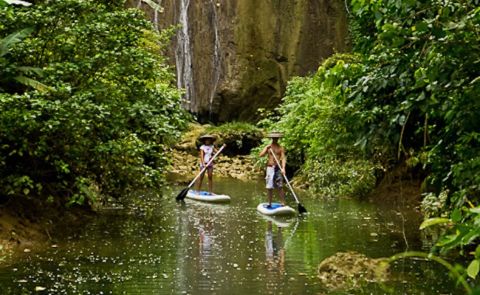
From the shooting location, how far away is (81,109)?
932cm

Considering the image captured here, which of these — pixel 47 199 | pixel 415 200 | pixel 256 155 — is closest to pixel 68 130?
pixel 47 199

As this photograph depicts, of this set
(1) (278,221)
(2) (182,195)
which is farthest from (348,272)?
(2) (182,195)

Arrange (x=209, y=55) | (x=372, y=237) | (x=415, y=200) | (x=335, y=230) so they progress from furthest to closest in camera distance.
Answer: (x=209, y=55), (x=415, y=200), (x=335, y=230), (x=372, y=237)

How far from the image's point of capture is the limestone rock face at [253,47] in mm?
31219

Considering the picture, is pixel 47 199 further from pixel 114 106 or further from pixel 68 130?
pixel 114 106

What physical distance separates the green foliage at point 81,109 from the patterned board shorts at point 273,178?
2939mm

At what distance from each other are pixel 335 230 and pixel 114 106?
4.20 m

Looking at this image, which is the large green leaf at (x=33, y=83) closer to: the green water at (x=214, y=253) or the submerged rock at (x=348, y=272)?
the green water at (x=214, y=253)

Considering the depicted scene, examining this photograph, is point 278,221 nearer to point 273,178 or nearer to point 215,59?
point 273,178

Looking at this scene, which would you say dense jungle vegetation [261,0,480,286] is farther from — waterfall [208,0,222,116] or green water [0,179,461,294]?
waterfall [208,0,222,116]

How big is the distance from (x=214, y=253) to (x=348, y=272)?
212 centimetres

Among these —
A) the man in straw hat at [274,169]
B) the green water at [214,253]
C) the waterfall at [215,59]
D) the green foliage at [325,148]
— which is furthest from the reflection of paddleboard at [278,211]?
the waterfall at [215,59]

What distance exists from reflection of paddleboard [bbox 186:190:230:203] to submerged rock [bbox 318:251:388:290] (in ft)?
25.8

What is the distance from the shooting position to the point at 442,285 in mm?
7242
